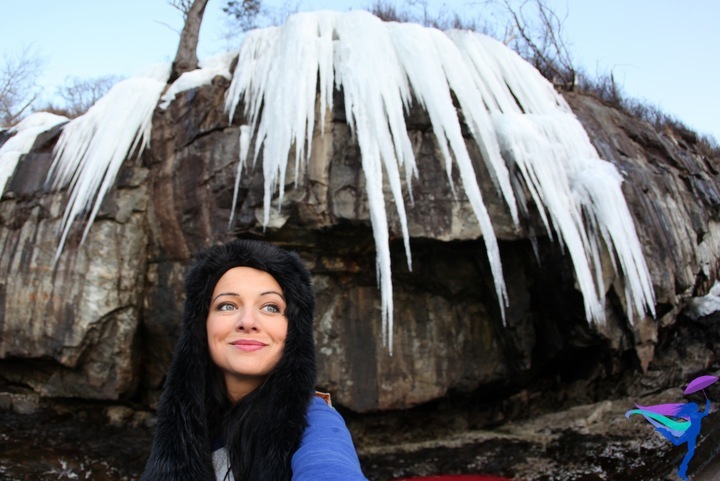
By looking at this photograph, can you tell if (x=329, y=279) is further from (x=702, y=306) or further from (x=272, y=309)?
(x=702, y=306)

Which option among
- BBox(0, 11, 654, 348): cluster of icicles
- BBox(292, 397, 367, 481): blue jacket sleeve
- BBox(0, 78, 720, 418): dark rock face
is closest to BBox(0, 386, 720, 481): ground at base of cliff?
BBox(0, 78, 720, 418): dark rock face

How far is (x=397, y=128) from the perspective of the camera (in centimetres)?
486

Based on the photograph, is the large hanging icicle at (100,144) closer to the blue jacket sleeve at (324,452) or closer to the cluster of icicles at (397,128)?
the cluster of icicles at (397,128)

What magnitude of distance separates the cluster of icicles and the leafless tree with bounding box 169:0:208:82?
84 centimetres

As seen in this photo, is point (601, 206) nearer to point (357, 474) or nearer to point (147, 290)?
point (147, 290)

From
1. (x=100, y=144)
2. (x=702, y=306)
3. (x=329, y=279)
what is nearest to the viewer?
(x=329, y=279)

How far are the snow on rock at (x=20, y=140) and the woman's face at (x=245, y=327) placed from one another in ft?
17.8

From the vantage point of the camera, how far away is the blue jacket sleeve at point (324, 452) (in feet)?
3.04

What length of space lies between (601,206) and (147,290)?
4.05 m

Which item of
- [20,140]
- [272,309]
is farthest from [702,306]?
[20,140]

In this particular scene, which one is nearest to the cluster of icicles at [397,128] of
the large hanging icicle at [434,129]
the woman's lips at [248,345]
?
the large hanging icicle at [434,129]

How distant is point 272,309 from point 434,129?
393 cm

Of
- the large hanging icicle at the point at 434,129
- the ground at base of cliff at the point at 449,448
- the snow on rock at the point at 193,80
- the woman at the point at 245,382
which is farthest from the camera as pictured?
the snow on rock at the point at 193,80

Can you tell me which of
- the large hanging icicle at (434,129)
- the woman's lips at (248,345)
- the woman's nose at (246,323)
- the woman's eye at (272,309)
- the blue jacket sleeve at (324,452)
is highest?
the large hanging icicle at (434,129)
